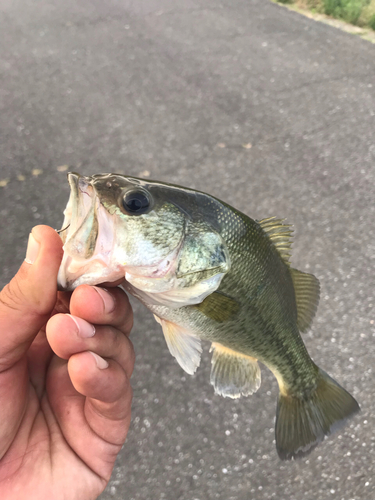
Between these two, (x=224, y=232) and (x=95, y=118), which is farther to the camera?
(x=95, y=118)

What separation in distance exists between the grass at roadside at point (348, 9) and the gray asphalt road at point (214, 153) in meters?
0.63

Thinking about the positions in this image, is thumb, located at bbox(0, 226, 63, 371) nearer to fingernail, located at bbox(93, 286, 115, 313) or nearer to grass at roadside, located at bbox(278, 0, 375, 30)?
fingernail, located at bbox(93, 286, 115, 313)

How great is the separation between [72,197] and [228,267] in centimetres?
54

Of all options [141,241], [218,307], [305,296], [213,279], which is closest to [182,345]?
[218,307]

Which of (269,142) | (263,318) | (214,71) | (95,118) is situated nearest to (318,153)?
(269,142)

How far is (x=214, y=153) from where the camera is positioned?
4082mm

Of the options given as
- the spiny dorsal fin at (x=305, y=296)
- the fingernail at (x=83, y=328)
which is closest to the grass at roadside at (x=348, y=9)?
the spiny dorsal fin at (x=305, y=296)

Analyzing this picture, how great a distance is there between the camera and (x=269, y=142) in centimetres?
426

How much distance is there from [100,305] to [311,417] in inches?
41.0

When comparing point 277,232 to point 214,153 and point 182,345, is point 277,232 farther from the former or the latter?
point 214,153

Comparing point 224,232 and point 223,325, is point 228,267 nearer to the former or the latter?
point 224,232

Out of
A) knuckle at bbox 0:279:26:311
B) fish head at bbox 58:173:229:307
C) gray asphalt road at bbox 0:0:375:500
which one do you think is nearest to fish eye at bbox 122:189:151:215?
fish head at bbox 58:173:229:307

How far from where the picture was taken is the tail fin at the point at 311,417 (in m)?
1.60

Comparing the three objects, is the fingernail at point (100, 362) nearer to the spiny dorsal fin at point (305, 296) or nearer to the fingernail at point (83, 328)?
the fingernail at point (83, 328)
